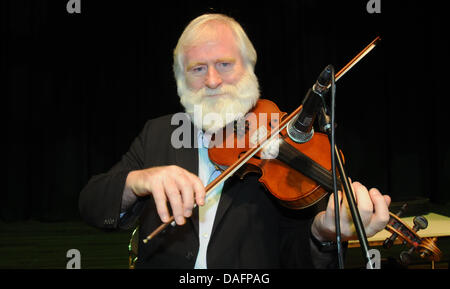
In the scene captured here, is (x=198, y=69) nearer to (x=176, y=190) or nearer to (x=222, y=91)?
(x=222, y=91)

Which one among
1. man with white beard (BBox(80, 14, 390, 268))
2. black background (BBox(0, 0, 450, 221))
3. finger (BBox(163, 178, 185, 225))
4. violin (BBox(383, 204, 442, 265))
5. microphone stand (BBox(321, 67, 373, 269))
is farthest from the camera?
black background (BBox(0, 0, 450, 221))

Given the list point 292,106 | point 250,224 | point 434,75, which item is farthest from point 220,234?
point 434,75

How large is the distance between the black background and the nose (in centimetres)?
326

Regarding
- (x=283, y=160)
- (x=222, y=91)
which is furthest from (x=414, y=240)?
(x=222, y=91)

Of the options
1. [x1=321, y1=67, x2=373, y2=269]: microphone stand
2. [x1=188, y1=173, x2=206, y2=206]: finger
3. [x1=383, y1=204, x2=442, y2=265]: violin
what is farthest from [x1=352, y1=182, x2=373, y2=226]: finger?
[x1=188, y1=173, x2=206, y2=206]: finger

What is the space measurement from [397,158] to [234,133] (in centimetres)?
448

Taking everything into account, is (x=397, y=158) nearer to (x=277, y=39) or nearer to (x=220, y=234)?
(x=277, y=39)

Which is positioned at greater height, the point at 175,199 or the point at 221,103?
the point at 221,103

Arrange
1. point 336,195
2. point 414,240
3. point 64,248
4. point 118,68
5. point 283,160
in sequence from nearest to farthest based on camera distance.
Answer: point 336,195
point 414,240
point 283,160
point 64,248
point 118,68

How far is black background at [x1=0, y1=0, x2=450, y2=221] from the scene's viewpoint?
4.50m

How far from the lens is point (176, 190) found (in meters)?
0.87

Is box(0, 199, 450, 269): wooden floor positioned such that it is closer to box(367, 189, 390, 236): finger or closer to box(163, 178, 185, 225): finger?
box(367, 189, 390, 236): finger

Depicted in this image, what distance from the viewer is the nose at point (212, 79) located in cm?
134

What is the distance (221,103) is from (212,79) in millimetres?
98
